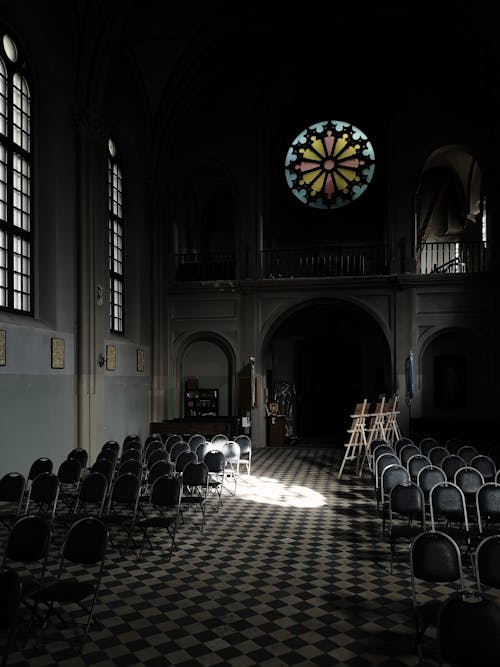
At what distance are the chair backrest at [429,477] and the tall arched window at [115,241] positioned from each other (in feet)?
38.9

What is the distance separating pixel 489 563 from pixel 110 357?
1339 centimetres

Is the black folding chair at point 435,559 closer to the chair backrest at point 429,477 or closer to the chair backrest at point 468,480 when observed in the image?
the chair backrest at point 429,477

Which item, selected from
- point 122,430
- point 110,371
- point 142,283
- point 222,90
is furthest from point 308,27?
point 122,430

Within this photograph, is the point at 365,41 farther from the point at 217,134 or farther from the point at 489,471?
the point at 489,471

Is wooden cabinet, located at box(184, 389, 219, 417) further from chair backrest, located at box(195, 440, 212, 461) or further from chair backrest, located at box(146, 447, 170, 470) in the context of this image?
chair backrest, located at box(146, 447, 170, 470)

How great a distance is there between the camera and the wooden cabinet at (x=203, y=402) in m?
21.7

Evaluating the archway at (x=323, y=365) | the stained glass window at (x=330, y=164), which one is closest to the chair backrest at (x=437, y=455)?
the archway at (x=323, y=365)

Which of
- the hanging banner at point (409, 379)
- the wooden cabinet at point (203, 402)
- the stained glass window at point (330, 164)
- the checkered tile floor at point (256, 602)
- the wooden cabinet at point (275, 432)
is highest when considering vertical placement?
the stained glass window at point (330, 164)

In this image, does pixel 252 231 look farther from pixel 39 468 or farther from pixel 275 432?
pixel 39 468

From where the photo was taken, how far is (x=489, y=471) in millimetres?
10656

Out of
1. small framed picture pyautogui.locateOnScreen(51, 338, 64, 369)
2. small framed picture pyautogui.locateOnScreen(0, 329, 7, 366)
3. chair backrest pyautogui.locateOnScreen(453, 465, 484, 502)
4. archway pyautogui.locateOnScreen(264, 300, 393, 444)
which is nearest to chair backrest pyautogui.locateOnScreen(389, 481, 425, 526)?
chair backrest pyautogui.locateOnScreen(453, 465, 484, 502)

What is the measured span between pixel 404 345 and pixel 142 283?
386 inches

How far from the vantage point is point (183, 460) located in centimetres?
1163

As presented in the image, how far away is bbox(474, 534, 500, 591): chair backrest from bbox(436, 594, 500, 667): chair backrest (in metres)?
1.39
